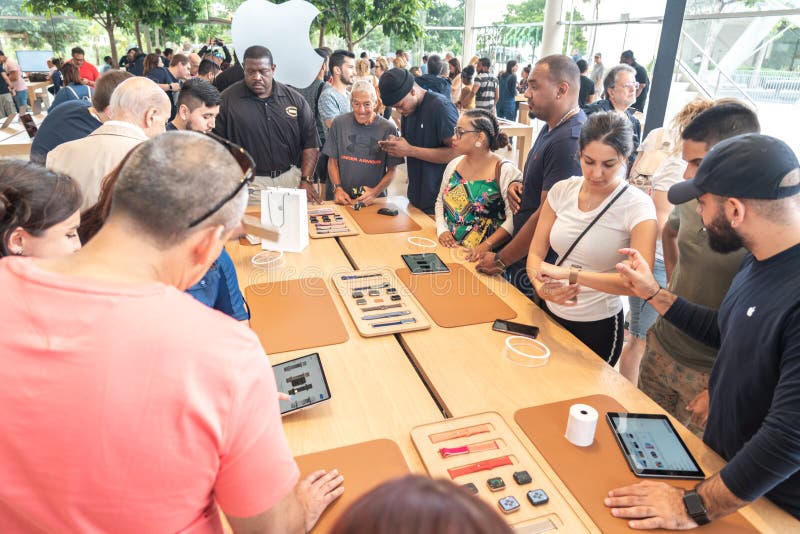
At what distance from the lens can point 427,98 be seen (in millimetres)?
3213

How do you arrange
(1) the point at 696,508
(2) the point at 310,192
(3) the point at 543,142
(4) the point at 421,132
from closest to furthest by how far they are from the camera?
1. (1) the point at 696,508
2. (3) the point at 543,142
3. (4) the point at 421,132
4. (2) the point at 310,192

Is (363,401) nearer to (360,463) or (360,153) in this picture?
(360,463)

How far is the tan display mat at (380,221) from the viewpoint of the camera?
114 inches

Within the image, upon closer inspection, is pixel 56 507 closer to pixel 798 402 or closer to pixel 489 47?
pixel 798 402

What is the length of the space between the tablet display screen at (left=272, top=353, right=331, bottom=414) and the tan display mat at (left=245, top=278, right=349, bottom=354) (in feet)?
0.48

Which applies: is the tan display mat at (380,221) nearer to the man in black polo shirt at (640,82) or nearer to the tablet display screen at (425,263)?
the tablet display screen at (425,263)

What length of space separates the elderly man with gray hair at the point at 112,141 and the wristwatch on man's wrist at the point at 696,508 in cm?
214

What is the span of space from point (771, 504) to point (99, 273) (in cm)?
146

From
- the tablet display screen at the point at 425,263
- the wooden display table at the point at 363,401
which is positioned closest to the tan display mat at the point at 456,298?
the tablet display screen at the point at 425,263

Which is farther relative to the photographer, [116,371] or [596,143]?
[596,143]

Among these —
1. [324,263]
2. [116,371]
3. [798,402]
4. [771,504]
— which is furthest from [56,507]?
[324,263]

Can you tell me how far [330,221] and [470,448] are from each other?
1.98 metres

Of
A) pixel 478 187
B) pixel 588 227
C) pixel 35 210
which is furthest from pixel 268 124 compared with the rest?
pixel 588 227

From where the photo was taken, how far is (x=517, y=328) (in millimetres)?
1823
